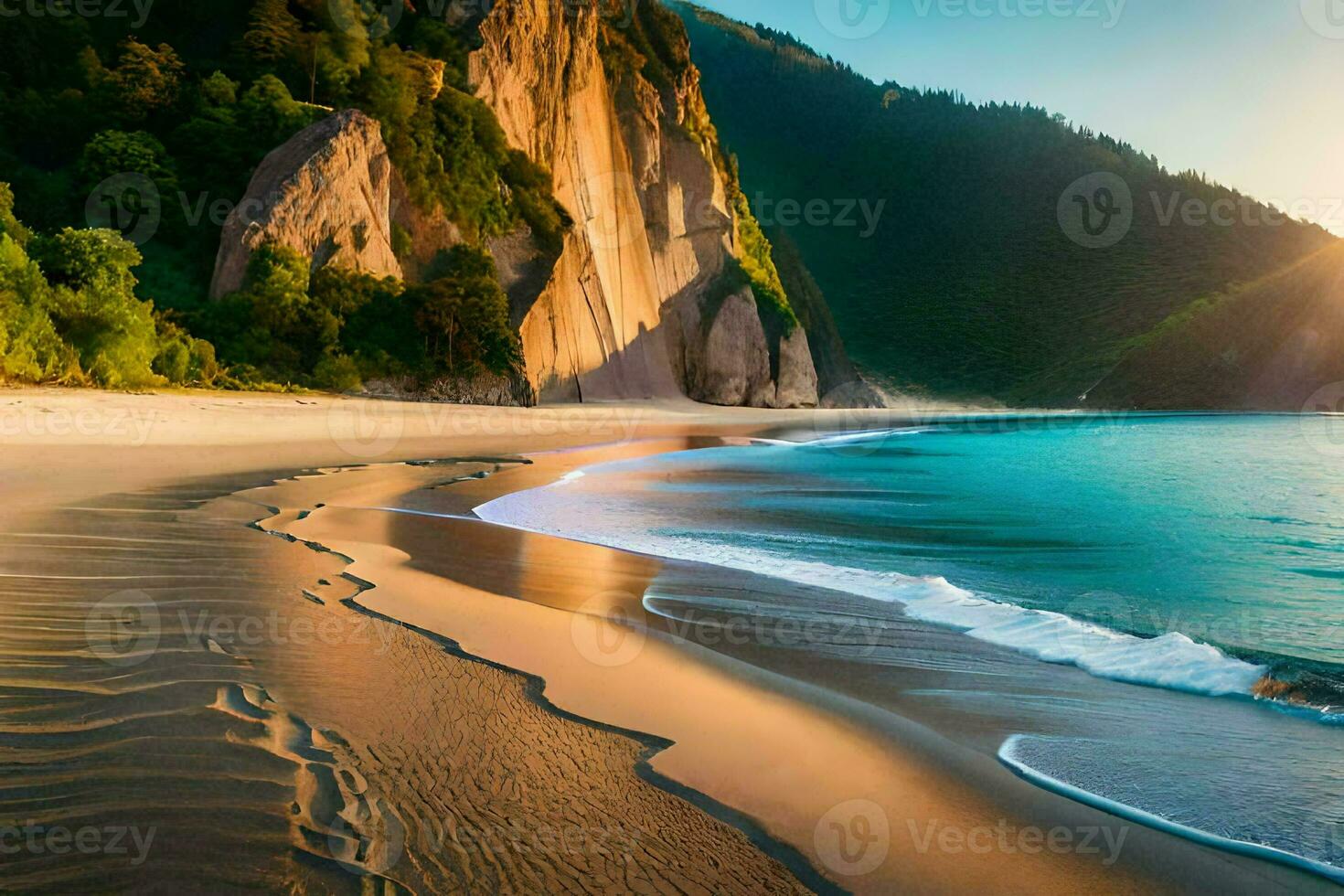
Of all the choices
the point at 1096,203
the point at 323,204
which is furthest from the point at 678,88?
the point at 1096,203

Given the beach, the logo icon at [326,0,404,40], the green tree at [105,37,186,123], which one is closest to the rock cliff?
the logo icon at [326,0,404,40]

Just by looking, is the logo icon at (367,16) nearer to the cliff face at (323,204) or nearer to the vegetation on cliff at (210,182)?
the vegetation on cliff at (210,182)

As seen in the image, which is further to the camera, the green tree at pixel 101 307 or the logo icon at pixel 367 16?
the logo icon at pixel 367 16

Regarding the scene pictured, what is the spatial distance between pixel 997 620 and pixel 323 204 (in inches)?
966

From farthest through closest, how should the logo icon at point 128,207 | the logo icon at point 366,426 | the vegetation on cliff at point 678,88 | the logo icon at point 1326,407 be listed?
the logo icon at point 1326,407, the vegetation on cliff at point 678,88, the logo icon at point 128,207, the logo icon at point 366,426

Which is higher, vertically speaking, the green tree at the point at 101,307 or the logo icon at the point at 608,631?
the green tree at the point at 101,307

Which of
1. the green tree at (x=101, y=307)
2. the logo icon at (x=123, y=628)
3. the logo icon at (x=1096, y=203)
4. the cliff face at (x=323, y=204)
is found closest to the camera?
the logo icon at (x=123, y=628)

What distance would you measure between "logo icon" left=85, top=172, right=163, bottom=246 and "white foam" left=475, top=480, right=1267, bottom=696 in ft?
69.7

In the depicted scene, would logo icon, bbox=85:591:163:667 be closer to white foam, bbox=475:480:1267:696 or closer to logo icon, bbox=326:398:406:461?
white foam, bbox=475:480:1267:696

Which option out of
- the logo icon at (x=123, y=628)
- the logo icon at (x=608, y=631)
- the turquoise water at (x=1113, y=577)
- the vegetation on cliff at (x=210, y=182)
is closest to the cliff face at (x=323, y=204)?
the vegetation on cliff at (x=210, y=182)

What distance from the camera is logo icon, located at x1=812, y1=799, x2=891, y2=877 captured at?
83.7 inches

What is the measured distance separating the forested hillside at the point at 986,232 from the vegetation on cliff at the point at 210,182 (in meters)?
76.7

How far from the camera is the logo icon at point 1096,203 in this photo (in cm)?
10788

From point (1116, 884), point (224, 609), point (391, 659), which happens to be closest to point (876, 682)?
point (1116, 884)
